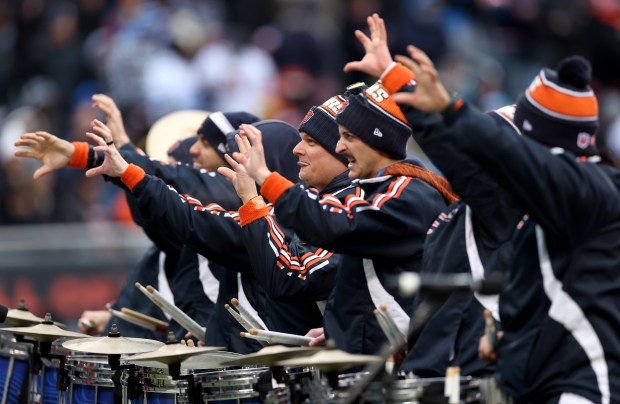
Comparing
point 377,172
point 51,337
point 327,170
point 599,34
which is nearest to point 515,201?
point 377,172

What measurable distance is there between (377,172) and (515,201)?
1.70 m

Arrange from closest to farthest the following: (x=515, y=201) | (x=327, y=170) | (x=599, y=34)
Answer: (x=515, y=201) → (x=327, y=170) → (x=599, y=34)

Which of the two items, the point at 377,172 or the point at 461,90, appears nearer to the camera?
the point at 377,172

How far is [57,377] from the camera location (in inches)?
317

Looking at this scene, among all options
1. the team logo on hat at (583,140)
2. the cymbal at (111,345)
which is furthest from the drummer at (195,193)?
the team logo on hat at (583,140)

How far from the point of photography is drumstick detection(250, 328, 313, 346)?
711cm

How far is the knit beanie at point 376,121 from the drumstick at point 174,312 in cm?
155

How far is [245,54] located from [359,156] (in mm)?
11394

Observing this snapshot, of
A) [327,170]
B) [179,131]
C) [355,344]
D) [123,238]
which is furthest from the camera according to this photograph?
[123,238]

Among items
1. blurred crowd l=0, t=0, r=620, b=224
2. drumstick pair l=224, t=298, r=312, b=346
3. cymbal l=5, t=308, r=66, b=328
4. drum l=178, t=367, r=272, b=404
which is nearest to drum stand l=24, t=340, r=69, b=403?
cymbal l=5, t=308, r=66, b=328

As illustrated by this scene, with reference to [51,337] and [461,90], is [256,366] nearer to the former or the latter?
[51,337]

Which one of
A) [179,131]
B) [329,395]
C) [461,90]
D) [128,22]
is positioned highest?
[128,22]

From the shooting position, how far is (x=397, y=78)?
5.93m

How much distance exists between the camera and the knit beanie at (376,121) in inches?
279
